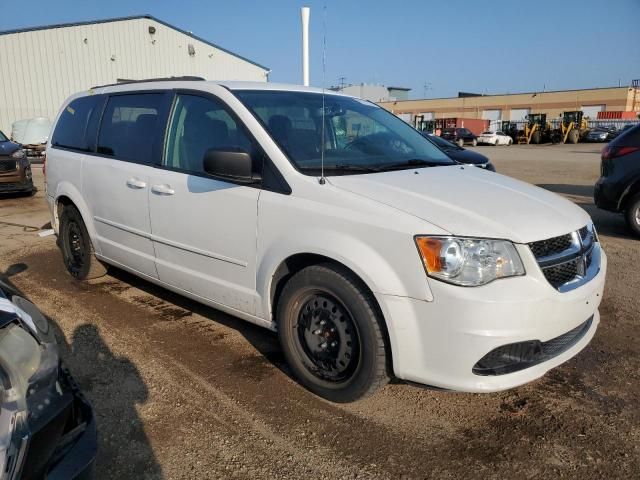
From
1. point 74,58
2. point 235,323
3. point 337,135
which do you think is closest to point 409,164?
point 337,135

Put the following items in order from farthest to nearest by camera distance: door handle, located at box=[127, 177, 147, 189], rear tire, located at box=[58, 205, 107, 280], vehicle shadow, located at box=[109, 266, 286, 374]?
rear tire, located at box=[58, 205, 107, 280], door handle, located at box=[127, 177, 147, 189], vehicle shadow, located at box=[109, 266, 286, 374]

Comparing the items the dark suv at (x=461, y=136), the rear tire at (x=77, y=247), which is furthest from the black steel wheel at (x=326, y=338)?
the dark suv at (x=461, y=136)

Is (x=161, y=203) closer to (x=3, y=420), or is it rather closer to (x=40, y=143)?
(x=3, y=420)

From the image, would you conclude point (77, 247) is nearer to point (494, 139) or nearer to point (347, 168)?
point (347, 168)

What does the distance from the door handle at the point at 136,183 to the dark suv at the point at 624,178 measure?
6123mm

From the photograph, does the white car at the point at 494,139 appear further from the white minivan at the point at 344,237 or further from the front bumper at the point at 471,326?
the front bumper at the point at 471,326

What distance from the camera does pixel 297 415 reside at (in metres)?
2.92

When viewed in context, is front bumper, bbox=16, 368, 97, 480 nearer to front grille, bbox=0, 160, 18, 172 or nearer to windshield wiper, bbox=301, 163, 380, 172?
windshield wiper, bbox=301, 163, 380, 172

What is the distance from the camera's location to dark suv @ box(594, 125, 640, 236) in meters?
6.94

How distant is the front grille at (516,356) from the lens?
8.35 ft

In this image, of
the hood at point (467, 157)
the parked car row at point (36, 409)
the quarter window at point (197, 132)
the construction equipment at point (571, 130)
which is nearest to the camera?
the parked car row at point (36, 409)

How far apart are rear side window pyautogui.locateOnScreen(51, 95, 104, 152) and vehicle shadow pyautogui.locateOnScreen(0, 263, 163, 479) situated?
1.67 meters

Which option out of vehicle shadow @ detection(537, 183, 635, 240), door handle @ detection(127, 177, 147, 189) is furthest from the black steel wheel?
vehicle shadow @ detection(537, 183, 635, 240)

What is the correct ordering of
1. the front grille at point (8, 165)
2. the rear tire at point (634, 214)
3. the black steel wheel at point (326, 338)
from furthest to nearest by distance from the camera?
the front grille at point (8, 165), the rear tire at point (634, 214), the black steel wheel at point (326, 338)
